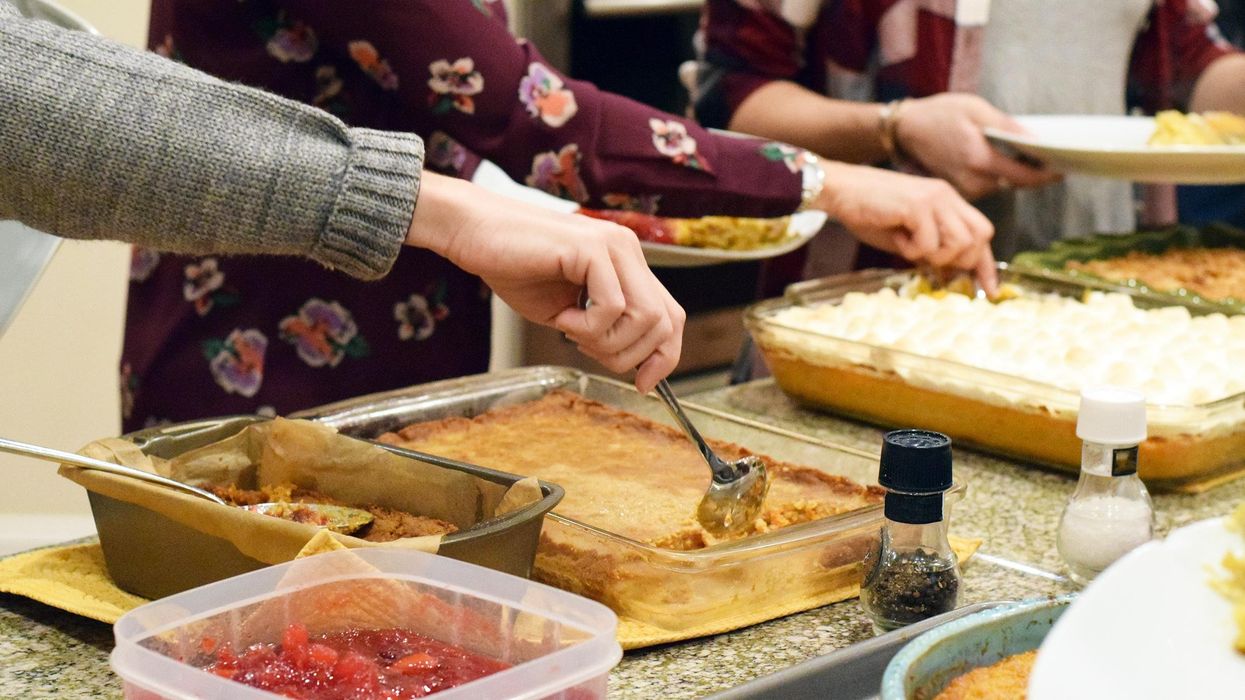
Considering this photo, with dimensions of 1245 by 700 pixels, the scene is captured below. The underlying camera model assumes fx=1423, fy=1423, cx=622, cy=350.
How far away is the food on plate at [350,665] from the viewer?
81 centimetres

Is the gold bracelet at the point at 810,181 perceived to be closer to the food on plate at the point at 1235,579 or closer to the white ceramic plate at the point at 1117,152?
the white ceramic plate at the point at 1117,152

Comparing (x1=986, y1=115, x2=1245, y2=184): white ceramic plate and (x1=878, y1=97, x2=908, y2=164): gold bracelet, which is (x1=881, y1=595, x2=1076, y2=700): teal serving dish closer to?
(x1=986, y1=115, x2=1245, y2=184): white ceramic plate

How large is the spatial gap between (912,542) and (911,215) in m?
0.88

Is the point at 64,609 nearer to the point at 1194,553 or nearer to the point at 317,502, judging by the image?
the point at 317,502

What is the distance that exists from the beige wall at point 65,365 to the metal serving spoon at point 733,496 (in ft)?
7.13

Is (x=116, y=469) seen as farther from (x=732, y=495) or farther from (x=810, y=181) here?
(x=810, y=181)

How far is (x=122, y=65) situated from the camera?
990mm

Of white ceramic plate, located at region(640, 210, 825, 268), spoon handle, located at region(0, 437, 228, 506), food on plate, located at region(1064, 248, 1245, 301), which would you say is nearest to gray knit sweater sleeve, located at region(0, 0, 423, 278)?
spoon handle, located at region(0, 437, 228, 506)

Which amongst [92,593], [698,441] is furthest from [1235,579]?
[92,593]

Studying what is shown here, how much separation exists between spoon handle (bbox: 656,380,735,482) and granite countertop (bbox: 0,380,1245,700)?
0.14 meters

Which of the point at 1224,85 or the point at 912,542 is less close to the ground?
the point at 1224,85

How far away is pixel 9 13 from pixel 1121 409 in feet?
2.84

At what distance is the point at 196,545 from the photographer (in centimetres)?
101

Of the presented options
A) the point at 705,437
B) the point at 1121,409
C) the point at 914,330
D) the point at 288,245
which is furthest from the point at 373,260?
the point at 914,330
